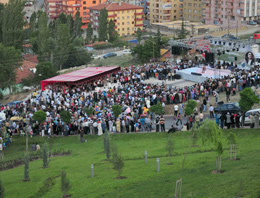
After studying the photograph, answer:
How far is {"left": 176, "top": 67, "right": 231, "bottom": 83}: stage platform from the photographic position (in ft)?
150

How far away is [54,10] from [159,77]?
87.1 meters

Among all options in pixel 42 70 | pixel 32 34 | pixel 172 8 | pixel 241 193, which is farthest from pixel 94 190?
pixel 172 8

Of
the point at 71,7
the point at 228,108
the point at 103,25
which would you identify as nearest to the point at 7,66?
the point at 228,108

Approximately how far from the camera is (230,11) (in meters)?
104

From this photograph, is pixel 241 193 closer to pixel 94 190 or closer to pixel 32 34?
pixel 94 190

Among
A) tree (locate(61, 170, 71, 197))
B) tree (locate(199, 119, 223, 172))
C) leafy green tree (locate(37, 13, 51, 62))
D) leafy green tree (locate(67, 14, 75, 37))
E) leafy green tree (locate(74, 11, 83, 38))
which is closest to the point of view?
tree (locate(199, 119, 223, 172))

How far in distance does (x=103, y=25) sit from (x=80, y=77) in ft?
166

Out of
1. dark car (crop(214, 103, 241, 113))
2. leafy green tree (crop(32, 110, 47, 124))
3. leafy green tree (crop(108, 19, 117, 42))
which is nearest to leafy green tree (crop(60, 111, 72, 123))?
leafy green tree (crop(32, 110, 47, 124))

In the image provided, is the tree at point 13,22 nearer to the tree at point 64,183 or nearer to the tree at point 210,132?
the tree at point 64,183

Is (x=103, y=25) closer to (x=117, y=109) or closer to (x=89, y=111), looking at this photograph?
Result: (x=89, y=111)

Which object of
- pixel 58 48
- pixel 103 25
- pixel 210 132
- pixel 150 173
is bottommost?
pixel 150 173

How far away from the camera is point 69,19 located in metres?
90.1

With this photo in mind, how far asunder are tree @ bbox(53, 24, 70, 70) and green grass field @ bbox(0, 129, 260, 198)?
4038cm

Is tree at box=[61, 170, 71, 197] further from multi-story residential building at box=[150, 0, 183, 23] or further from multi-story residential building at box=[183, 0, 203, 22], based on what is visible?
multi-story residential building at box=[150, 0, 183, 23]
